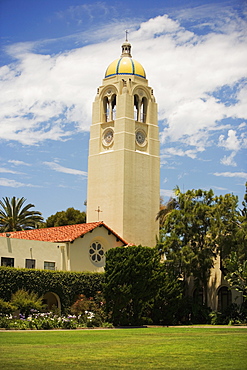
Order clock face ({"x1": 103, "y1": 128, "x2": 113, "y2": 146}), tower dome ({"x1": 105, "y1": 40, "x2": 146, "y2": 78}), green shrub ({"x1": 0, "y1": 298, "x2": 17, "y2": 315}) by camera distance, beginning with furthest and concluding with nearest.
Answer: tower dome ({"x1": 105, "y1": 40, "x2": 146, "y2": 78}) < clock face ({"x1": 103, "y1": 128, "x2": 113, "y2": 146}) < green shrub ({"x1": 0, "y1": 298, "x2": 17, "y2": 315})

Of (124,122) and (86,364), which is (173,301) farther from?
(86,364)

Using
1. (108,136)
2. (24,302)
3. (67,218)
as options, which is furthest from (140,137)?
(24,302)

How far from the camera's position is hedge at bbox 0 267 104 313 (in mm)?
40562

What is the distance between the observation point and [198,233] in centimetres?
4719

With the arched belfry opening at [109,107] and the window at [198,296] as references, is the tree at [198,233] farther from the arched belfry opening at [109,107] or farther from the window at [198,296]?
the arched belfry opening at [109,107]

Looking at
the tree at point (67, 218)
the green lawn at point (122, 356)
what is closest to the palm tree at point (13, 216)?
the tree at point (67, 218)

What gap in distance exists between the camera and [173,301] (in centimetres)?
4559

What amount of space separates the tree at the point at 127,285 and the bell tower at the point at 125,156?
16816 millimetres

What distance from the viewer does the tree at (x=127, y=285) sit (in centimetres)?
4128

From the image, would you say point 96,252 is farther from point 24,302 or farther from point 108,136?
point 108,136

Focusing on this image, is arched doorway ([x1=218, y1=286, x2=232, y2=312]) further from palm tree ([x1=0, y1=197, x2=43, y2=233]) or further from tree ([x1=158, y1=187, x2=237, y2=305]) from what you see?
palm tree ([x1=0, y1=197, x2=43, y2=233])

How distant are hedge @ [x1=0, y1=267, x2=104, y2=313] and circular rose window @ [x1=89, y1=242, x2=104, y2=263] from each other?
3.61 metres

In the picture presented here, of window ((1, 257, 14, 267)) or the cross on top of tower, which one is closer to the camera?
window ((1, 257, 14, 267))

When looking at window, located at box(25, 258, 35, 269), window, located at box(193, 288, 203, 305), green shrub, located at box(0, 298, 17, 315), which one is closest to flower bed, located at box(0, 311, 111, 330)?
green shrub, located at box(0, 298, 17, 315)
